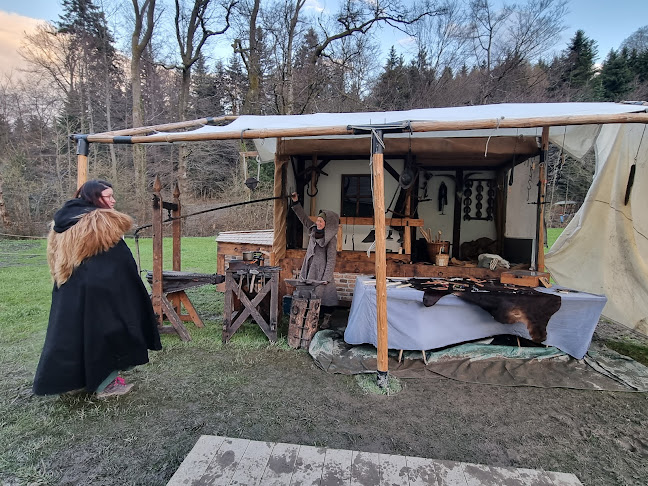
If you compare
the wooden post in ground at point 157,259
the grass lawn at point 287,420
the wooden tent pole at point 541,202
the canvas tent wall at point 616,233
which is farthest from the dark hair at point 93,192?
the canvas tent wall at point 616,233

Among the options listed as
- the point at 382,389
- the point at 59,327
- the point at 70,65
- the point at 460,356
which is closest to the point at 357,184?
the point at 460,356

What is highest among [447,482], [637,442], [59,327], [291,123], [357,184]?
[291,123]

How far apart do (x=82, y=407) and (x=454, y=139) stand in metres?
5.36

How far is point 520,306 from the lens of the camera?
373cm

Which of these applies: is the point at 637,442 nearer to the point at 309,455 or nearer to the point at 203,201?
the point at 309,455

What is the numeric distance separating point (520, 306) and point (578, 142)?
3.40 meters

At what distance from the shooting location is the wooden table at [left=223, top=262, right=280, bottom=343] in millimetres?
4539

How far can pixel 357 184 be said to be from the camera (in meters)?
6.76

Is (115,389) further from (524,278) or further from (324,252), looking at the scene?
(524,278)

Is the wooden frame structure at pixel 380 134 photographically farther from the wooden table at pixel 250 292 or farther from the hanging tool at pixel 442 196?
the hanging tool at pixel 442 196

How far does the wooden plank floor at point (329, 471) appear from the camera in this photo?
66.3 inches

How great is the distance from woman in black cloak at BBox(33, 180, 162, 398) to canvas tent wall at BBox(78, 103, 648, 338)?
147cm

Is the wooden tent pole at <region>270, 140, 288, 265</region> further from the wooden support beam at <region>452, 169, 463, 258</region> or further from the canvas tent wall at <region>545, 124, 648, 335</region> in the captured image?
the canvas tent wall at <region>545, 124, 648, 335</region>

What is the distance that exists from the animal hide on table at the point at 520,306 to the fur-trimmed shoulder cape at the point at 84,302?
2864mm
